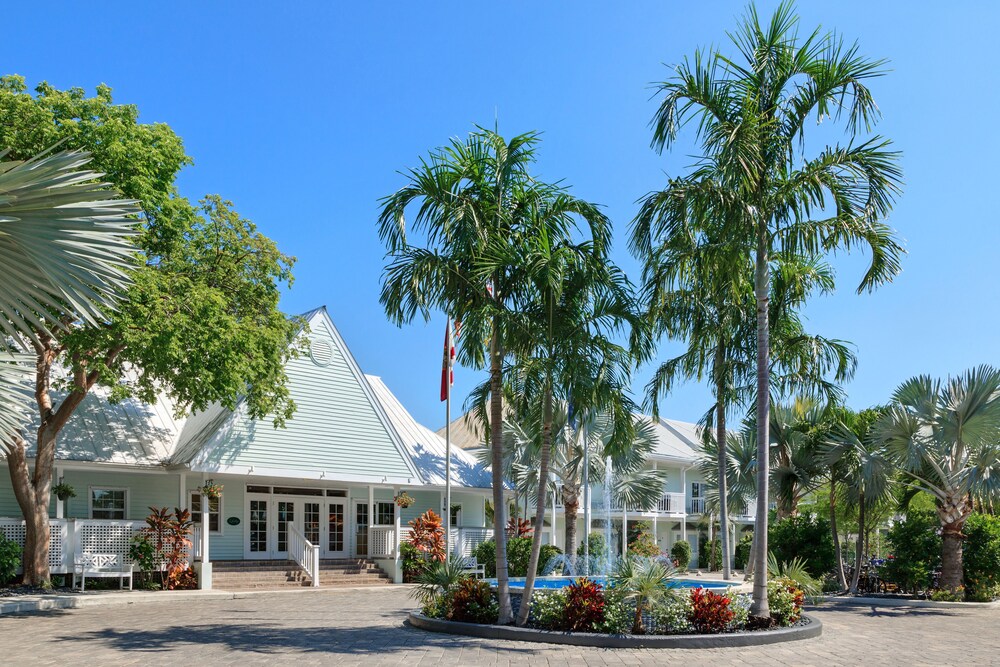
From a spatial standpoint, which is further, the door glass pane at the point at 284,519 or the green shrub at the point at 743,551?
the green shrub at the point at 743,551

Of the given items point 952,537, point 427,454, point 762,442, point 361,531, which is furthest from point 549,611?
point 427,454

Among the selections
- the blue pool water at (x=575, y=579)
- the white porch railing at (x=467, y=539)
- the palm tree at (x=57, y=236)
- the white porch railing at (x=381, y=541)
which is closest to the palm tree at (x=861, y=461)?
the blue pool water at (x=575, y=579)

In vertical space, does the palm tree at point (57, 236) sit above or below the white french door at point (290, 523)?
above

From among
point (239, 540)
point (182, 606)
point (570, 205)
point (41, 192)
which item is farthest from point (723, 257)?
point (239, 540)

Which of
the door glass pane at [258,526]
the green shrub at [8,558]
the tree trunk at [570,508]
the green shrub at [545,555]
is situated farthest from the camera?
the tree trunk at [570,508]

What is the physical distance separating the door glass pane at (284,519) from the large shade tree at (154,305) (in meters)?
5.54

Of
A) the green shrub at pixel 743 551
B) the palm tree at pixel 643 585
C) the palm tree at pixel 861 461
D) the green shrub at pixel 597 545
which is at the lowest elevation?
the green shrub at pixel 597 545

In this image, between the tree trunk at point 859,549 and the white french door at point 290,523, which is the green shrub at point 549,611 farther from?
the white french door at point 290,523

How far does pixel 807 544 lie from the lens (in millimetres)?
24781

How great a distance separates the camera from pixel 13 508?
2294 cm

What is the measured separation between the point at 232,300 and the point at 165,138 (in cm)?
416

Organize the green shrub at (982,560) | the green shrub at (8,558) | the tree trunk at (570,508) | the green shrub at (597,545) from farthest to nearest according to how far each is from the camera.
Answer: the green shrub at (597,545) < the tree trunk at (570,508) < the green shrub at (982,560) < the green shrub at (8,558)

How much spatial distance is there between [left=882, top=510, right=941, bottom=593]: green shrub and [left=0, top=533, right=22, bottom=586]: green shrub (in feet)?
69.0

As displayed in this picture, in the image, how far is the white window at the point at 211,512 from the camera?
85.4 ft
